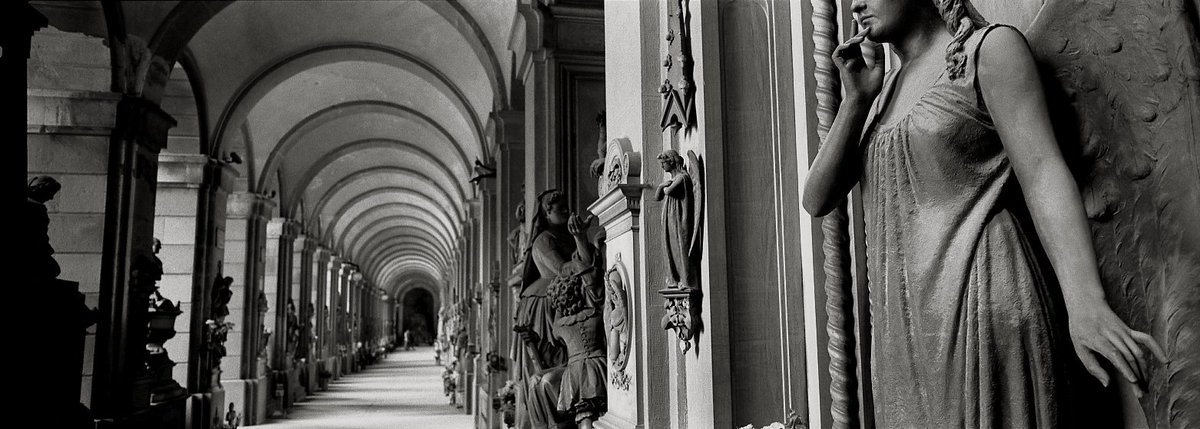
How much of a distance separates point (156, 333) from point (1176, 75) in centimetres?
1156

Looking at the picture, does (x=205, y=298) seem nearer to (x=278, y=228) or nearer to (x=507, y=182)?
(x=507, y=182)

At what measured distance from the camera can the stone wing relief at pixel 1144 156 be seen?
1.47 m

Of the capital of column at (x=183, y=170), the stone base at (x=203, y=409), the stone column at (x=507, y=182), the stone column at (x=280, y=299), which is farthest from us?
the stone column at (x=280, y=299)

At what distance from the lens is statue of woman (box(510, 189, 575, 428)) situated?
6.55 metres

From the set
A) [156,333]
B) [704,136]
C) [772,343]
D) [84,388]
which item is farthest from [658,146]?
[156,333]

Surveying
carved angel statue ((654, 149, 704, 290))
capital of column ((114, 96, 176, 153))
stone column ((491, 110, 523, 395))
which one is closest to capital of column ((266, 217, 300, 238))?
capital of column ((114, 96, 176, 153))

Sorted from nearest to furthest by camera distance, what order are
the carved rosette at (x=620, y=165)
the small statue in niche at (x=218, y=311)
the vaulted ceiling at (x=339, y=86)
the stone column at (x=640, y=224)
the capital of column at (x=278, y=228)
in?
the stone column at (x=640, y=224), the carved rosette at (x=620, y=165), the vaulted ceiling at (x=339, y=86), the small statue in niche at (x=218, y=311), the capital of column at (x=278, y=228)

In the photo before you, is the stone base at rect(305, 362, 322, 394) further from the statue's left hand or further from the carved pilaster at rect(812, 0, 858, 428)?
the statue's left hand

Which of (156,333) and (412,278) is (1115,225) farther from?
(412,278)

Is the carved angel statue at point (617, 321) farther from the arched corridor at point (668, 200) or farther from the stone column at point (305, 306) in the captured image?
the stone column at point (305, 306)

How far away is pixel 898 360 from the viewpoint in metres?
1.80

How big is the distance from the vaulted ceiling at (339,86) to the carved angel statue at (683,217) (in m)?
6.45

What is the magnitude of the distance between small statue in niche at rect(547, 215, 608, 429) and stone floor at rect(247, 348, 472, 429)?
937 cm

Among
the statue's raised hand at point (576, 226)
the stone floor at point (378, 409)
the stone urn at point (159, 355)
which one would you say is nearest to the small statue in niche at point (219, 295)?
the stone urn at point (159, 355)
